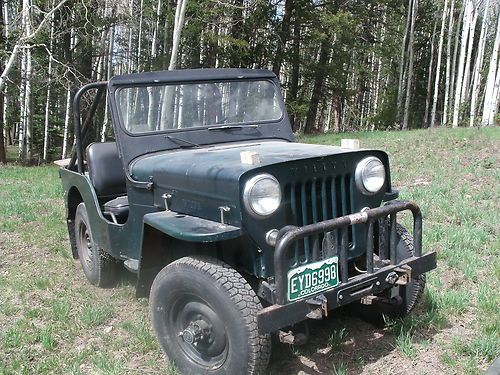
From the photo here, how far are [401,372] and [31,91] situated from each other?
20092 millimetres

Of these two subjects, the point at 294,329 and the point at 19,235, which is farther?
the point at 19,235

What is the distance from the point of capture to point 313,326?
153 inches

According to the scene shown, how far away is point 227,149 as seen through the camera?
3994 mm

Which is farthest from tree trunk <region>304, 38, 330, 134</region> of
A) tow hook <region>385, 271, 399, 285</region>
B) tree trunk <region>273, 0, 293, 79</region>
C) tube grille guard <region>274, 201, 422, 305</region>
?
tow hook <region>385, 271, 399, 285</region>

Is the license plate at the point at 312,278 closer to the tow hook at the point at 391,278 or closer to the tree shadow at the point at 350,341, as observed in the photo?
the tow hook at the point at 391,278

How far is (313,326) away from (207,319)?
1.12 m

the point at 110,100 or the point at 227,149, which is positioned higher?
the point at 110,100

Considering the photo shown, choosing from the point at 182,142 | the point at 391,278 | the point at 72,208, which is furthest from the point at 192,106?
the point at 391,278

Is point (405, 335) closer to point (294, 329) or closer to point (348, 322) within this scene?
point (348, 322)

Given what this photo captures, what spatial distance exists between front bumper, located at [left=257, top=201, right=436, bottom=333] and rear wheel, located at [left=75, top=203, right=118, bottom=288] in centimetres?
219

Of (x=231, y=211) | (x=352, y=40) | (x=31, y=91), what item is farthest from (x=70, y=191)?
(x=352, y=40)

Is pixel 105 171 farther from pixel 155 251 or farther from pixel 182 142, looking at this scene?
pixel 155 251

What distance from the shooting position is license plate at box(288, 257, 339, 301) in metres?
2.85

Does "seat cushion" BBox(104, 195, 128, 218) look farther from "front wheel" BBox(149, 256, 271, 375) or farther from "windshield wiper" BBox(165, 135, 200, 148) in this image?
"front wheel" BBox(149, 256, 271, 375)
